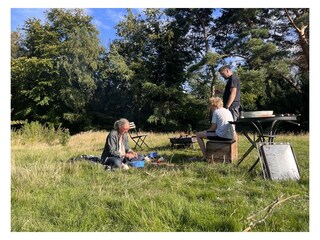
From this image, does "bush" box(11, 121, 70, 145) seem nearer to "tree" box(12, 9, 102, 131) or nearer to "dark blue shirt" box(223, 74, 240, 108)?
"dark blue shirt" box(223, 74, 240, 108)

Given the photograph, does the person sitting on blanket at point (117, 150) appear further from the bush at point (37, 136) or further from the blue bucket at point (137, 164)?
the bush at point (37, 136)

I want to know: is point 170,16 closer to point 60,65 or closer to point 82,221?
point 60,65

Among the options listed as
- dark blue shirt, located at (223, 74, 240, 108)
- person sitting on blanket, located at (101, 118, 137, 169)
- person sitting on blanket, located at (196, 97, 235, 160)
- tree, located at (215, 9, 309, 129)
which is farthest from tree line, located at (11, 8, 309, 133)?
person sitting on blanket, located at (101, 118, 137, 169)

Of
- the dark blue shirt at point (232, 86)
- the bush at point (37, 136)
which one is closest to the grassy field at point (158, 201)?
the dark blue shirt at point (232, 86)

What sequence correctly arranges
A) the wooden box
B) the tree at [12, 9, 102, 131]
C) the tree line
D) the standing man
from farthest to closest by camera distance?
the tree at [12, 9, 102, 131] → the tree line → the standing man → the wooden box

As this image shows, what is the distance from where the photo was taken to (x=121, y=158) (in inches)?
201

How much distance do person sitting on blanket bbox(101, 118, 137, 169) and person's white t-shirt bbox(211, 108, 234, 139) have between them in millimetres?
1532

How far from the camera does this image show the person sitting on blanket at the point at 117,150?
4925mm

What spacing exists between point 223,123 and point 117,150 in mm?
1824

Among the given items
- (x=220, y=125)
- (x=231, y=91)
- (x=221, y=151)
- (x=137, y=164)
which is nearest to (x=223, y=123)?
(x=220, y=125)

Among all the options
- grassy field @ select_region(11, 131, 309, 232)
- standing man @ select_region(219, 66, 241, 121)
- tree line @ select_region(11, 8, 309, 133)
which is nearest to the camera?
grassy field @ select_region(11, 131, 309, 232)

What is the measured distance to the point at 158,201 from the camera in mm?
3012

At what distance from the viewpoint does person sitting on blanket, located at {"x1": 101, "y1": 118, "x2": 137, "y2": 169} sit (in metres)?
4.92

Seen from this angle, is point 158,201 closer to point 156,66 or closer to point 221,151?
point 221,151
